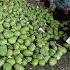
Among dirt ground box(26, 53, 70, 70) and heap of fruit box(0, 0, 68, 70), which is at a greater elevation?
heap of fruit box(0, 0, 68, 70)

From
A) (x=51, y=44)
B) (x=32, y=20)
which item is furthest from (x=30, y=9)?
(x=51, y=44)

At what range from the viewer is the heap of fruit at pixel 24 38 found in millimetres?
2367

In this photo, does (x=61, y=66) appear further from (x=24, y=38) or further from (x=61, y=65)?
(x=24, y=38)

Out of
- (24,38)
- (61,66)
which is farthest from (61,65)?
(24,38)

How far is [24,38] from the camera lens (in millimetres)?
2551

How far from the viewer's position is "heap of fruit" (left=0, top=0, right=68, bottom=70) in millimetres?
2367

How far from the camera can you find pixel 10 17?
2.68 metres

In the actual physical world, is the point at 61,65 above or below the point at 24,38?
below

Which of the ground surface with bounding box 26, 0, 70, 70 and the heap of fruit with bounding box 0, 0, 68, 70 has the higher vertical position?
the heap of fruit with bounding box 0, 0, 68, 70

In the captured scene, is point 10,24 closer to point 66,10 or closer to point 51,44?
point 51,44

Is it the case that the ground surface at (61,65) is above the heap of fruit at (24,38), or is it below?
below

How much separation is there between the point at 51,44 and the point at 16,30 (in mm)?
477

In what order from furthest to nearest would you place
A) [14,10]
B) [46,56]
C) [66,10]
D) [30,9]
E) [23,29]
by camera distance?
[66,10]
[30,9]
[14,10]
[23,29]
[46,56]

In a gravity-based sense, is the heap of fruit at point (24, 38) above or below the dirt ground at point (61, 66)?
above
